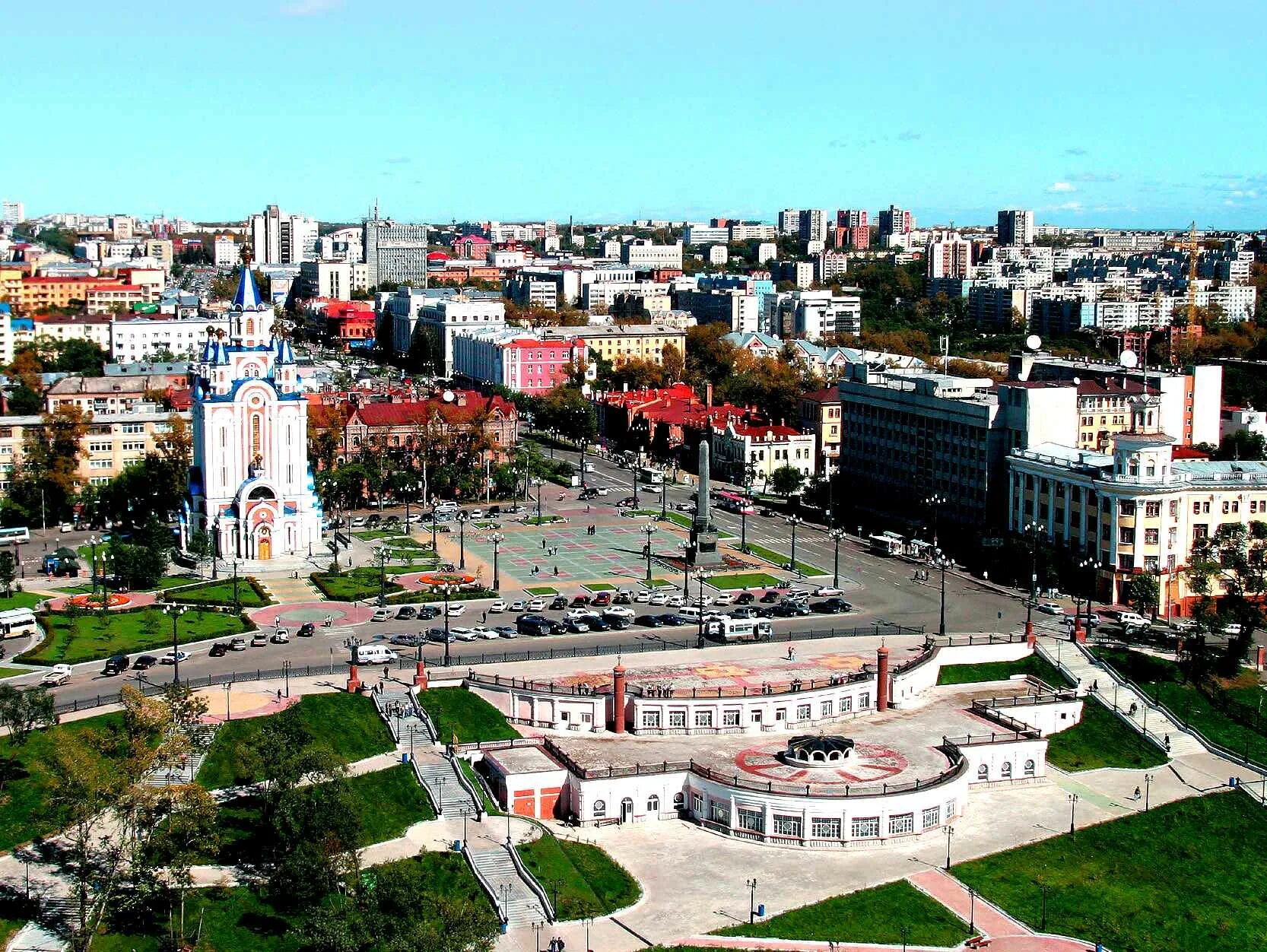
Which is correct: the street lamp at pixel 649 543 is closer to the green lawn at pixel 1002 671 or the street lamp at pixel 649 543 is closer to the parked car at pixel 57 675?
the green lawn at pixel 1002 671

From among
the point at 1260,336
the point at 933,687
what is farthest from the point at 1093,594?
the point at 1260,336

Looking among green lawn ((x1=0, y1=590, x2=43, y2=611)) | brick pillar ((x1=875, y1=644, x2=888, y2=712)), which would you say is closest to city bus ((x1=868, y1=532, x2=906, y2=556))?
brick pillar ((x1=875, y1=644, x2=888, y2=712))

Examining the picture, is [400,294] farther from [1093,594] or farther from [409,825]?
[409,825]

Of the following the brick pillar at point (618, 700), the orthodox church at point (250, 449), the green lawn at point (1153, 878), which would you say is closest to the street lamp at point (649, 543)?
the orthodox church at point (250, 449)

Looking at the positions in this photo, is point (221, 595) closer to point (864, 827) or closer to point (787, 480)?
point (864, 827)

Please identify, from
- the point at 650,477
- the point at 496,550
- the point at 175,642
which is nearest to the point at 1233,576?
the point at 496,550
